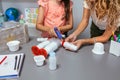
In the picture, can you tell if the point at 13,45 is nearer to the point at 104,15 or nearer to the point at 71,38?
the point at 71,38

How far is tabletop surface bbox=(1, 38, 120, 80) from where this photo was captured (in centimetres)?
88

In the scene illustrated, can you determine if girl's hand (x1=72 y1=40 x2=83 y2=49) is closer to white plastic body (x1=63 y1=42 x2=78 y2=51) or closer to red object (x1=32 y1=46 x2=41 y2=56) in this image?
white plastic body (x1=63 y1=42 x2=78 y2=51)

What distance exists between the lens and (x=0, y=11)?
2131 mm

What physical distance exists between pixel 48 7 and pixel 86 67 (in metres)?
0.86

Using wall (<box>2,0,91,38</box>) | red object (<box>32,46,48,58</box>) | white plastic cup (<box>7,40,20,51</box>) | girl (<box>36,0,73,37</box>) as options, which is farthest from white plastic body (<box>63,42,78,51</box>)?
wall (<box>2,0,91,38</box>)

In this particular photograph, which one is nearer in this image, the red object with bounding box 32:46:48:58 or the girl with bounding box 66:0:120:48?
the red object with bounding box 32:46:48:58

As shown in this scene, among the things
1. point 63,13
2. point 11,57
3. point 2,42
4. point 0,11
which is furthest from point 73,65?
point 0,11

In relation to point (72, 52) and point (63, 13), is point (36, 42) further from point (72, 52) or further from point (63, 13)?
point (63, 13)

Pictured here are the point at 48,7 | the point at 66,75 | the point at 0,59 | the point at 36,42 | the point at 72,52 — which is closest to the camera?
the point at 66,75

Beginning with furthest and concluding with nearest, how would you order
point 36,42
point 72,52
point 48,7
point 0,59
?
point 48,7 → point 36,42 → point 72,52 → point 0,59

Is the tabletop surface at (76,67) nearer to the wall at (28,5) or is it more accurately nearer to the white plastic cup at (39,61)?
the white plastic cup at (39,61)

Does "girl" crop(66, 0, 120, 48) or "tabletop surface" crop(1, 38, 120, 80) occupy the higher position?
"girl" crop(66, 0, 120, 48)

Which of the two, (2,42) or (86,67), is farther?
(2,42)

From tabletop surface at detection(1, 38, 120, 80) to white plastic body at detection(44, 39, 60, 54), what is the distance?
0.04m
